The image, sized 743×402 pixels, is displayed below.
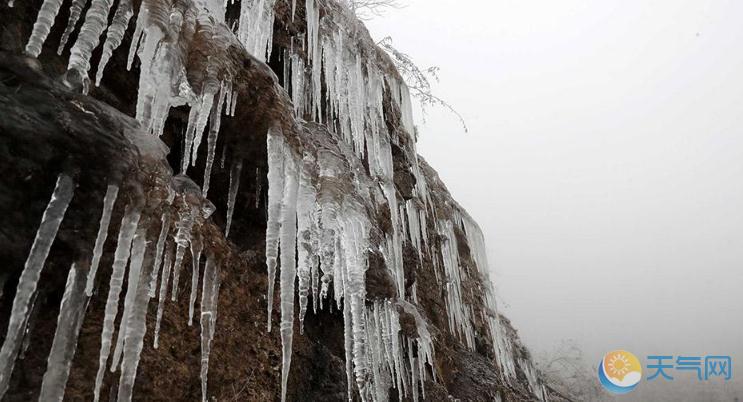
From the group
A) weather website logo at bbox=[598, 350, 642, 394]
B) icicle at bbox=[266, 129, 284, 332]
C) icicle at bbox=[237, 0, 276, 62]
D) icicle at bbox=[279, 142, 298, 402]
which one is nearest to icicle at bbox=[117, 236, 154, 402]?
icicle at bbox=[266, 129, 284, 332]

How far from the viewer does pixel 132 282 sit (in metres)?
1.44

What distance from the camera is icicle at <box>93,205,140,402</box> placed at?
1.29 meters

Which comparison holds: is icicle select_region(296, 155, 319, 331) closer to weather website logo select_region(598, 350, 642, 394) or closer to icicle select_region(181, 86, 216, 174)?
icicle select_region(181, 86, 216, 174)

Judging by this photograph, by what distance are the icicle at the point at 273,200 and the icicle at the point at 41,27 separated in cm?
99

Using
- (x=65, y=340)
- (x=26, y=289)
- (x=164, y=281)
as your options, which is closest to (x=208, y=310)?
(x=164, y=281)

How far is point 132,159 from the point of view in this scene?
1.44 meters

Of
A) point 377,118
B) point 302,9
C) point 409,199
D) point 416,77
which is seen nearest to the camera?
point 302,9

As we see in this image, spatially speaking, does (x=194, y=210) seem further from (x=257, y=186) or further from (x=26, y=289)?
(x=257, y=186)

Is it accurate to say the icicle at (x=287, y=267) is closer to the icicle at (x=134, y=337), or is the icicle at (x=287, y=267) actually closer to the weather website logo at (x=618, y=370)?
the icicle at (x=134, y=337)

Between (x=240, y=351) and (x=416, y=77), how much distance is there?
16.6ft

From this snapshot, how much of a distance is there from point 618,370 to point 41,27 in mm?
13549

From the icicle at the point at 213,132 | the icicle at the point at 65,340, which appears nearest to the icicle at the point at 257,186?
the icicle at the point at 213,132

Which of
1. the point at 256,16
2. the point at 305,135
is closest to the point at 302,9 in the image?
the point at 256,16

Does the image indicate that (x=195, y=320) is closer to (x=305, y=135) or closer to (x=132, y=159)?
(x=132, y=159)
